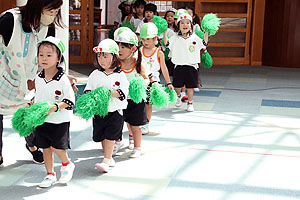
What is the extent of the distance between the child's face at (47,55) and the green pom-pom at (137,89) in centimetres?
82

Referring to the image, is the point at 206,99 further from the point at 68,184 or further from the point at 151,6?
the point at 68,184

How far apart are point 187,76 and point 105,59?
2.72 metres

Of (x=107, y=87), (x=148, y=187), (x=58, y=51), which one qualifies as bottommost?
(x=148, y=187)

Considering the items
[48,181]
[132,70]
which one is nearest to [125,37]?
[132,70]

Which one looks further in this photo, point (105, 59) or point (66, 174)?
point (105, 59)

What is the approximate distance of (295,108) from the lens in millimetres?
6867

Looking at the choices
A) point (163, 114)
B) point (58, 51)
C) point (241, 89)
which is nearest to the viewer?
point (58, 51)

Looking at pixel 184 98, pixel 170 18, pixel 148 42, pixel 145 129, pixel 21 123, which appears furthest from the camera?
pixel 170 18

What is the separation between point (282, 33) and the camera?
1081 cm

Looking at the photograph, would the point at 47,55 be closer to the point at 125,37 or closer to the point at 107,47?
the point at 107,47

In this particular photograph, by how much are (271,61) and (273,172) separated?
7221mm

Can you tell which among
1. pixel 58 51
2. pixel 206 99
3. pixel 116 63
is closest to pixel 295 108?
pixel 206 99

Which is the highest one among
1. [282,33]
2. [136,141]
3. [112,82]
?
[282,33]

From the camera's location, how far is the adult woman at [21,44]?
3.70 metres
